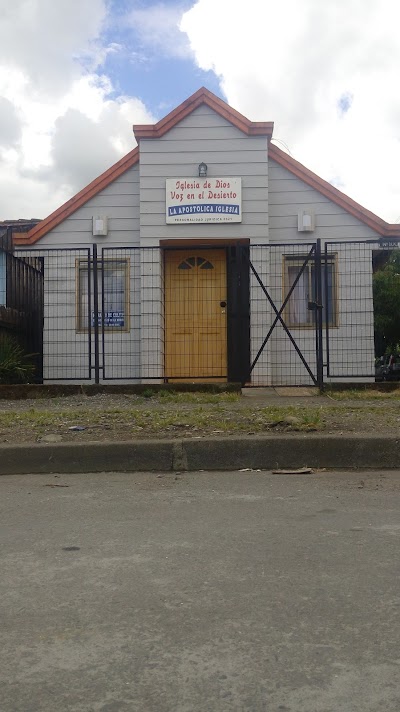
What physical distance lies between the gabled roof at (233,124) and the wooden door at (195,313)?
70.3 inches

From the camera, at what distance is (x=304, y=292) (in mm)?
12547

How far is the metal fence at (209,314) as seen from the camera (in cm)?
1197

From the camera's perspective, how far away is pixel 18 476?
6219 millimetres

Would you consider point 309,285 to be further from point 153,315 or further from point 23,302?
point 23,302

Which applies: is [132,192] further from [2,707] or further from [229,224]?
[2,707]

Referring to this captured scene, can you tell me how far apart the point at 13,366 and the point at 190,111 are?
5347mm

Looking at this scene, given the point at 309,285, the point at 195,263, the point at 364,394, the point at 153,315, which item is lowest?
the point at 364,394

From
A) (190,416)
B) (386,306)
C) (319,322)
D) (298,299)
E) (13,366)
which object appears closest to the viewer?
(190,416)

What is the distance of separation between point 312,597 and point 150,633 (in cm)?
80

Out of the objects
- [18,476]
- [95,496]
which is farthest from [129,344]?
[95,496]

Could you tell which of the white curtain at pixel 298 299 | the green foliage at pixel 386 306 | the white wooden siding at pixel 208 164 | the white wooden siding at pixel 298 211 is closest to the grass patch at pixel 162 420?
the white curtain at pixel 298 299

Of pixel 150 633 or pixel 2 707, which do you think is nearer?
pixel 2 707

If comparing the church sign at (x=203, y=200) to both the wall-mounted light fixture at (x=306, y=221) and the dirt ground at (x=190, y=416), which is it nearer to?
the wall-mounted light fixture at (x=306, y=221)

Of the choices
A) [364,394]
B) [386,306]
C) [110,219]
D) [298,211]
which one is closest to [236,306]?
[298,211]
